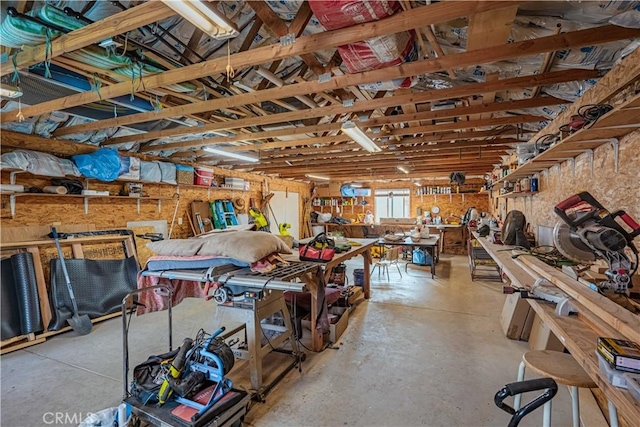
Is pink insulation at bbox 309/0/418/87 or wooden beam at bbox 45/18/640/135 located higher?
pink insulation at bbox 309/0/418/87

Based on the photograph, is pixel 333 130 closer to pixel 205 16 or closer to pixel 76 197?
pixel 205 16

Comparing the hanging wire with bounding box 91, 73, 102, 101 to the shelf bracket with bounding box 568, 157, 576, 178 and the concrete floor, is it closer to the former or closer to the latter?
the concrete floor

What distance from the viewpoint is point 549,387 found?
1199 mm

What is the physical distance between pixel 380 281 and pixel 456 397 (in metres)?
3.85

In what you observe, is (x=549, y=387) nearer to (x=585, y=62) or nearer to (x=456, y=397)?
(x=456, y=397)

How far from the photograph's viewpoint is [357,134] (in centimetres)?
376

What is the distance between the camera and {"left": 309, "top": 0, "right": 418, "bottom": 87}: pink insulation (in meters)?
1.56

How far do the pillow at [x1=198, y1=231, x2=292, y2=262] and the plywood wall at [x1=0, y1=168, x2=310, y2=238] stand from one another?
3.22 metres

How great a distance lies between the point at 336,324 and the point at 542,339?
2.08 meters

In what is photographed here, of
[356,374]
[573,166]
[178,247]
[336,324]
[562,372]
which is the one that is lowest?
[356,374]

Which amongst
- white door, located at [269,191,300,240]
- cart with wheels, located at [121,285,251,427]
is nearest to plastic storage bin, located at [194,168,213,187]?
white door, located at [269,191,300,240]

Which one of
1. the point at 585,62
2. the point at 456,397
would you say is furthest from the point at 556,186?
the point at 456,397

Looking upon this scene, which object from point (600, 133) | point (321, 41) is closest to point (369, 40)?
point (321, 41)

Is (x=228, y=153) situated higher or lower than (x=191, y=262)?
higher
